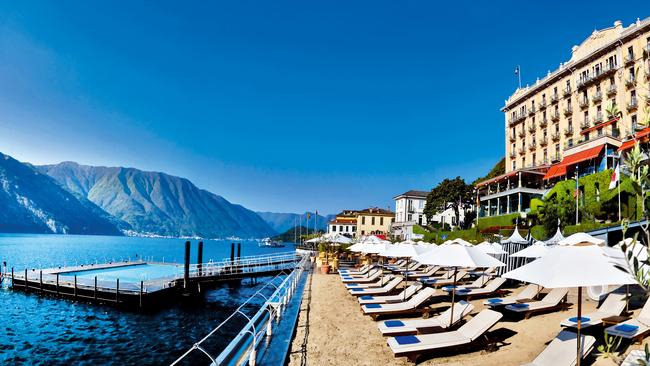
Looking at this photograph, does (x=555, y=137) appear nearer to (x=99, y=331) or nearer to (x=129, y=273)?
(x=99, y=331)

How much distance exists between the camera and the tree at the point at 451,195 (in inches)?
2074

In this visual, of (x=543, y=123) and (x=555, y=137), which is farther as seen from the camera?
(x=543, y=123)

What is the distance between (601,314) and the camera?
32.0ft

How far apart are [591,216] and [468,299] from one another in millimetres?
19265

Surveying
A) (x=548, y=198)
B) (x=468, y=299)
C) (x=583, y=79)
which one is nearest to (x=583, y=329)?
(x=468, y=299)

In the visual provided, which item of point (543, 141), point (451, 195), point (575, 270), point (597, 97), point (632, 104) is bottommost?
point (575, 270)

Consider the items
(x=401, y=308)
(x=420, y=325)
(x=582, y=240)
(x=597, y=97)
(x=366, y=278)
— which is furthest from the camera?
(x=597, y=97)

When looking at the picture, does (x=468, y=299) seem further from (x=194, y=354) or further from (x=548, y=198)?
(x=548, y=198)

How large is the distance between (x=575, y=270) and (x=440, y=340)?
3.41 m

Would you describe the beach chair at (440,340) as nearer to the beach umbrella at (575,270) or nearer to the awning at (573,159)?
the beach umbrella at (575,270)

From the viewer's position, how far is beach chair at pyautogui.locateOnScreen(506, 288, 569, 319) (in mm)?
11314

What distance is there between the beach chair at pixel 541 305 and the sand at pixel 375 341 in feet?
0.68

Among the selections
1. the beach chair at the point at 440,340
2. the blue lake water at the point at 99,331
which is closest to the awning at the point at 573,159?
the blue lake water at the point at 99,331

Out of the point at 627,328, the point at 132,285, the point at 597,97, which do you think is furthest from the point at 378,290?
Answer: the point at 597,97
